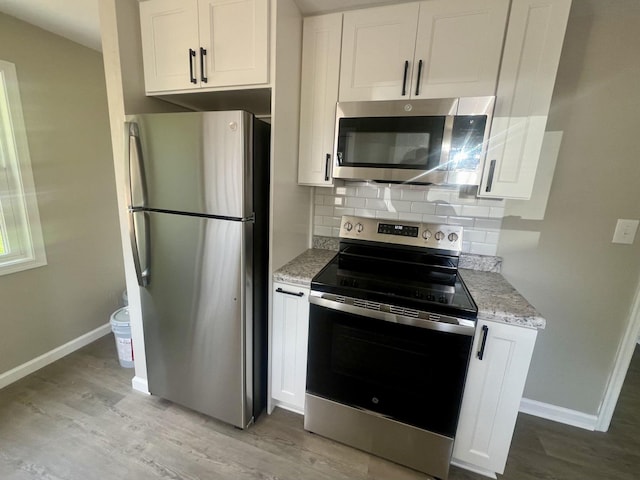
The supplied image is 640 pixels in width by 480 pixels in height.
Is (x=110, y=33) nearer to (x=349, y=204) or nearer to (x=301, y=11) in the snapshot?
(x=301, y=11)

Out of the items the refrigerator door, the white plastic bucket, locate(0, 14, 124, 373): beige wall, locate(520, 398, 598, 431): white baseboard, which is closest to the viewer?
the refrigerator door

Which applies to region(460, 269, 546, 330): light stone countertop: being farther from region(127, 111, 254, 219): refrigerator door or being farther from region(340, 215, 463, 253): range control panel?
region(127, 111, 254, 219): refrigerator door

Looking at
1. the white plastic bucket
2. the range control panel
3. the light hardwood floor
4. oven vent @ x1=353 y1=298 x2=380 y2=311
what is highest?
the range control panel

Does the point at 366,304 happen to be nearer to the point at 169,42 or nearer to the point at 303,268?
the point at 303,268

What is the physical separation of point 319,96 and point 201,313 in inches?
55.1

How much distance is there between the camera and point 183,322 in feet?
5.37

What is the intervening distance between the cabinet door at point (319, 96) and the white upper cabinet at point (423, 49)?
0.07 meters

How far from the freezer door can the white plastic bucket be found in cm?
46

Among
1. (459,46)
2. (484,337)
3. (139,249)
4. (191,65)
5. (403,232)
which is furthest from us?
(403,232)

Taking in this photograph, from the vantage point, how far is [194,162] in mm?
1413

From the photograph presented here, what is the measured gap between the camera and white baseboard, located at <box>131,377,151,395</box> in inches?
76.5

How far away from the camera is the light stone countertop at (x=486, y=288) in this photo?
1.24 meters

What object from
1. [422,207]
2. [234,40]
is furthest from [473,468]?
[234,40]

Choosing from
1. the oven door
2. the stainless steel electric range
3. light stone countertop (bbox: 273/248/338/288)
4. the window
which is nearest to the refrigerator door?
light stone countertop (bbox: 273/248/338/288)
